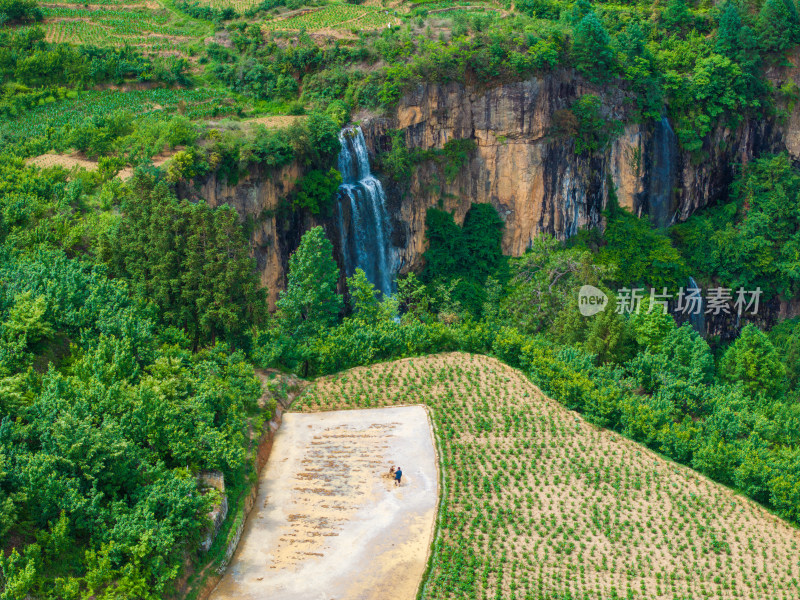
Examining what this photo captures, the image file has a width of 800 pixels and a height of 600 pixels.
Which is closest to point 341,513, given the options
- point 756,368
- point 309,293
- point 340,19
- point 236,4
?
point 309,293

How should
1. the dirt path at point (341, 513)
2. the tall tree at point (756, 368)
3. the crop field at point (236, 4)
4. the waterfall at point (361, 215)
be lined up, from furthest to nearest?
the crop field at point (236, 4), the waterfall at point (361, 215), the tall tree at point (756, 368), the dirt path at point (341, 513)

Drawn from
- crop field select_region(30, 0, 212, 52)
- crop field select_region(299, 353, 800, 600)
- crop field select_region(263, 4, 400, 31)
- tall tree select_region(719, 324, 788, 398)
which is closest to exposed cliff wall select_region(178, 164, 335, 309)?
crop field select_region(299, 353, 800, 600)

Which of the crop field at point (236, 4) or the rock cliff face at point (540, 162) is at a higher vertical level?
the crop field at point (236, 4)

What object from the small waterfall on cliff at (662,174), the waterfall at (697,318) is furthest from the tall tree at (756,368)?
the small waterfall on cliff at (662,174)

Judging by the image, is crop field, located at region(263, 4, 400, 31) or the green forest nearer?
the green forest

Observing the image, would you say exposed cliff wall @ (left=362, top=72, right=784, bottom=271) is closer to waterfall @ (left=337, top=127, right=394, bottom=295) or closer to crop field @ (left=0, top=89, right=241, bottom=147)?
waterfall @ (left=337, top=127, right=394, bottom=295)

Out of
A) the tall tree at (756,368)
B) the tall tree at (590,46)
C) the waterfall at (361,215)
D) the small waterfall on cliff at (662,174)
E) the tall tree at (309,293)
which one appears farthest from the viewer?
the small waterfall on cliff at (662,174)

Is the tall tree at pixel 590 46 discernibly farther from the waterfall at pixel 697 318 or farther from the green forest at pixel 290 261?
the waterfall at pixel 697 318
